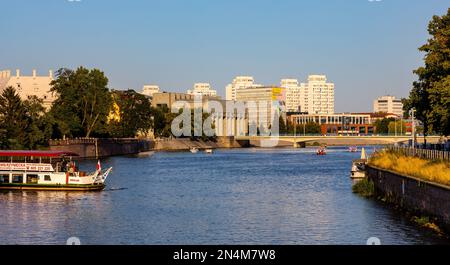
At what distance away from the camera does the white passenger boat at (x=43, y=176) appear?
75062 mm

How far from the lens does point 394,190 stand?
5759 cm

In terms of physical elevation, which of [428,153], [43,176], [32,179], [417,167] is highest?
[428,153]

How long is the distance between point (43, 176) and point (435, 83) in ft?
128

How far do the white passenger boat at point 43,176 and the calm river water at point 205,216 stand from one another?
1945 millimetres

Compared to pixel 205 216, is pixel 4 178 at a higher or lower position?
higher

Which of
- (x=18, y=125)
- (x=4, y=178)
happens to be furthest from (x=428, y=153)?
(x=18, y=125)

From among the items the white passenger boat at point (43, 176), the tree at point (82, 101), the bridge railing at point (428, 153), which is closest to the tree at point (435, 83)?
the bridge railing at point (428, 153)

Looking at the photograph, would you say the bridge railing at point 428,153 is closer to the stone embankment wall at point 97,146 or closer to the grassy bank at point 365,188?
the grassy bank at point 365,188

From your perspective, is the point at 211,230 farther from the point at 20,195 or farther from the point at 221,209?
the point at 20,195

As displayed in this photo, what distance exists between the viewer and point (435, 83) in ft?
204

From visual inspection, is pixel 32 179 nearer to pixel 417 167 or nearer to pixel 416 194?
pixel 417 167
